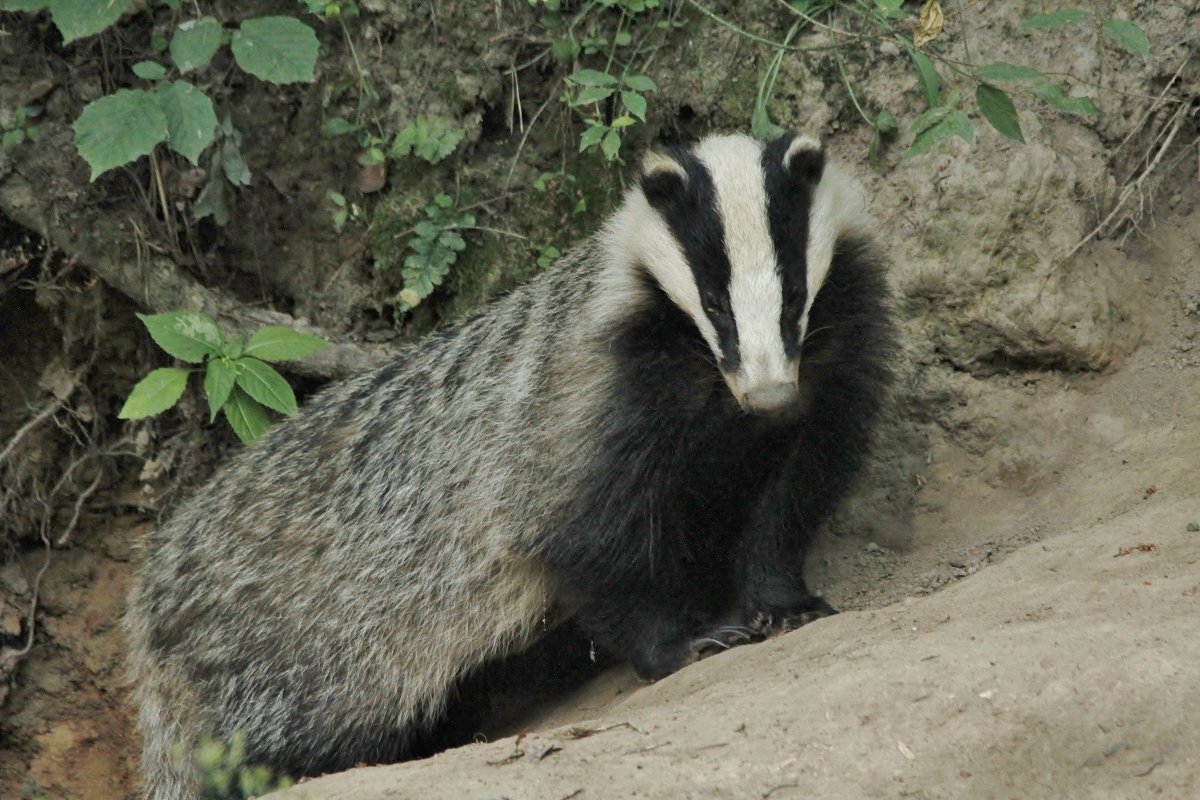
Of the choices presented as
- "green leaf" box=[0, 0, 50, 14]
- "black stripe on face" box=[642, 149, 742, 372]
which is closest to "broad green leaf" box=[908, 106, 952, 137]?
"black stripe on face" box=[642, 149, 742, 372]

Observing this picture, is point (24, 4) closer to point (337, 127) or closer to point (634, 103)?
point (337, 127)

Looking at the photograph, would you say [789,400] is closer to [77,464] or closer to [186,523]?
[186,523]

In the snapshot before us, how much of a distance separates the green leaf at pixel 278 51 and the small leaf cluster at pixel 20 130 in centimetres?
109

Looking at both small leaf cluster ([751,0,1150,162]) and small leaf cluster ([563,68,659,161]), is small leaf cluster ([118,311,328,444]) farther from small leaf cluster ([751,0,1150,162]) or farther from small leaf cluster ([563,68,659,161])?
small leaf cluster ([751,0,1150,162])

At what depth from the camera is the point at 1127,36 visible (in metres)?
3.53

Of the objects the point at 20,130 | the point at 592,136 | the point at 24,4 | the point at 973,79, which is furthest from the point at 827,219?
the point at 20,130

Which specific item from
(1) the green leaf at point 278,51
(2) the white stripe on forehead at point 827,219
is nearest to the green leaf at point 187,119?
(1) the green leaf at point 278,51

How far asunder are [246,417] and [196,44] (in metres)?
1.15

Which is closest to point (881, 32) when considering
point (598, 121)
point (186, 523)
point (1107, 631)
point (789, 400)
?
point (598, 121)

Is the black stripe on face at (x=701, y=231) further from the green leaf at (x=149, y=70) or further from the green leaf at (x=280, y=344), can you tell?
the green leaf at (x=149, y=70)

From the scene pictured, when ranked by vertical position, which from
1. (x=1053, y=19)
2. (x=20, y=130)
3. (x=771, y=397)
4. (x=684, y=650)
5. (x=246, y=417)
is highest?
(x=1053, y=19)

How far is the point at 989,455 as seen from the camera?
13.6ft

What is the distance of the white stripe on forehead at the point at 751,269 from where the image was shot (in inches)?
115

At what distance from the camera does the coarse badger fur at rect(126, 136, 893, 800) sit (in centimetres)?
322
